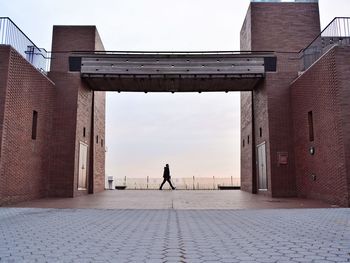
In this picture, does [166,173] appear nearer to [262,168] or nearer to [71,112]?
[262,168]

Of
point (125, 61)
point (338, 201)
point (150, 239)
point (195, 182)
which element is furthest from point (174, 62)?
point (195, 182)

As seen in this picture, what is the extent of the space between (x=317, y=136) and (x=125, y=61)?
29.5ft

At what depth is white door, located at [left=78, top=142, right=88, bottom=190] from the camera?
16.8 m

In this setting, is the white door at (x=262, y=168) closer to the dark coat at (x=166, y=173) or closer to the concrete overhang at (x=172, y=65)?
the concrete overhang at (x=172, y=65)

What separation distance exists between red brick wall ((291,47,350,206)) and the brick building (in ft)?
0.11

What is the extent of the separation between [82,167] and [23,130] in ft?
16.5

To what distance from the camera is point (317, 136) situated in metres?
13.1

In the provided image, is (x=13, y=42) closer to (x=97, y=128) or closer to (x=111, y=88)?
(x=111, y=88)

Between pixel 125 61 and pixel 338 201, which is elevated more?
pixel 125 61

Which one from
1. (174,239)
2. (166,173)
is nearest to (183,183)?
(166,173)

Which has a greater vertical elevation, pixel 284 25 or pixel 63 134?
pixel 284 25

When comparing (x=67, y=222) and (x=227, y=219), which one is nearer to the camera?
(x=67, y=222)

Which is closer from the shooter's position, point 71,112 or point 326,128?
point 326,128

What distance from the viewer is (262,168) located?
56.5 feet
